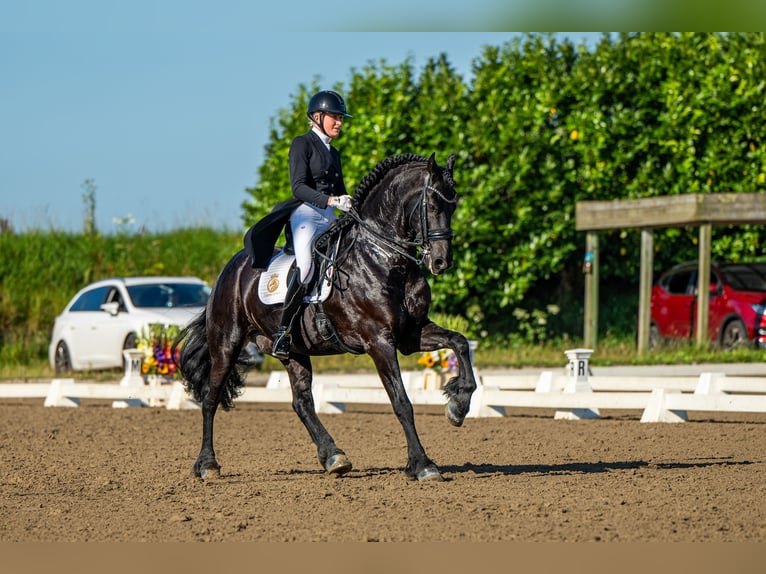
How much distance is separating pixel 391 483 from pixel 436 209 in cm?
202

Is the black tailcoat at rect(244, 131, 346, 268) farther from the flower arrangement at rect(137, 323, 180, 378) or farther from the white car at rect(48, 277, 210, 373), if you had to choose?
the white car at rect(48, 277, 210, 373)

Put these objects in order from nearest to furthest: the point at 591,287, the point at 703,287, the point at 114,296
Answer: the point at 703,287 → the point at 114,296 → the point at 591,287

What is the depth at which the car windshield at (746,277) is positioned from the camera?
21.0 m

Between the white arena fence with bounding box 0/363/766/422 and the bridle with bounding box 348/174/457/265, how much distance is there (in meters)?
4.69

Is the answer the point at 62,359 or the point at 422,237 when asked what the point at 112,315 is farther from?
the point at 422,237

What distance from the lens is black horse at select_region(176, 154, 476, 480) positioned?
888 cm

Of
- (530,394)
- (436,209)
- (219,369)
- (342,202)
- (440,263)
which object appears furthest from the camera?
(530,394)

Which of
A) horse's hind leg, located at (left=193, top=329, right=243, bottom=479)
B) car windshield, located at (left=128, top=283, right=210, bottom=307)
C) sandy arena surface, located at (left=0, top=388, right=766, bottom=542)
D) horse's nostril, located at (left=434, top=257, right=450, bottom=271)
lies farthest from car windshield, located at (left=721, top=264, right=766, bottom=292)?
horse's nostril, located at (left=434, top=257, right=450, bottom=271)

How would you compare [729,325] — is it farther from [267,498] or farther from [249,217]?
[267,498]

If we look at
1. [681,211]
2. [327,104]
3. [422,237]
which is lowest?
[422,237]

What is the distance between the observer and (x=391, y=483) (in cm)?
903

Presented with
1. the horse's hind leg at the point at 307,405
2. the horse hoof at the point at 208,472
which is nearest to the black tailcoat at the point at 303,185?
the horse's hind leg at the point at 307,405

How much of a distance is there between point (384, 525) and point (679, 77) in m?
18.4

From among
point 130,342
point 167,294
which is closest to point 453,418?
point 130,342
